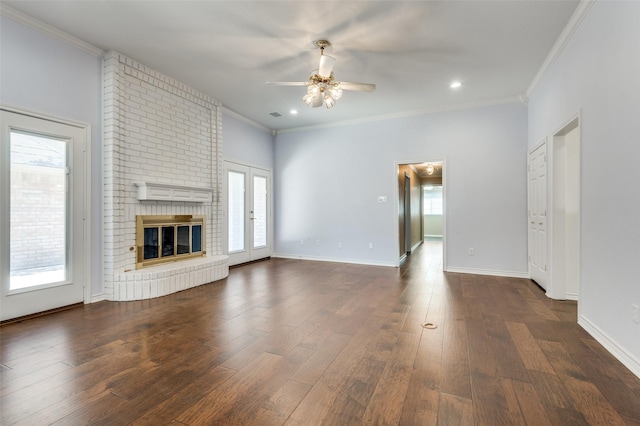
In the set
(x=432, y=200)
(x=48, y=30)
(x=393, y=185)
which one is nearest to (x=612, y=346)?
(x=393, y=185)

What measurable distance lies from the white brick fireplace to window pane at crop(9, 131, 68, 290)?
1.53ft

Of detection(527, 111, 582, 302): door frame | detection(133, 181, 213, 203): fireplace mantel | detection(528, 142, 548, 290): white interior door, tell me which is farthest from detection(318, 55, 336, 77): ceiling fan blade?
detection(528, 142, 548, 290): white interior door

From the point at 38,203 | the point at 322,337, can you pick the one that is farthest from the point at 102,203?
the point at 322,337

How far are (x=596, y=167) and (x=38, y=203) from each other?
18.2 ft

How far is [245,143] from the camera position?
6496 millimetres

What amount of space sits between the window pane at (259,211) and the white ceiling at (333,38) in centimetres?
235

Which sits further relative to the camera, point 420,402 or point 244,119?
point 244,119

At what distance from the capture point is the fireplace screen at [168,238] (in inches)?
169

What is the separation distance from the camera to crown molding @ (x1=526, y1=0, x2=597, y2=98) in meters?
2.82

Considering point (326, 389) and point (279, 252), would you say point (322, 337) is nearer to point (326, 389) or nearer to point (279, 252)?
point (326, 389)

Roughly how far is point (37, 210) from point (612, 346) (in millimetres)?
5545

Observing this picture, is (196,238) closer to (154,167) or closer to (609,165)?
(154,167)

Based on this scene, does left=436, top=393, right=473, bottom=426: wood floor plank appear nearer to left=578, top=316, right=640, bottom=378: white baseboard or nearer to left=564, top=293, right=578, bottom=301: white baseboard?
left=578, top=316, right=640, bottom=378: white baseboard

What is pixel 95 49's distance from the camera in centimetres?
378
